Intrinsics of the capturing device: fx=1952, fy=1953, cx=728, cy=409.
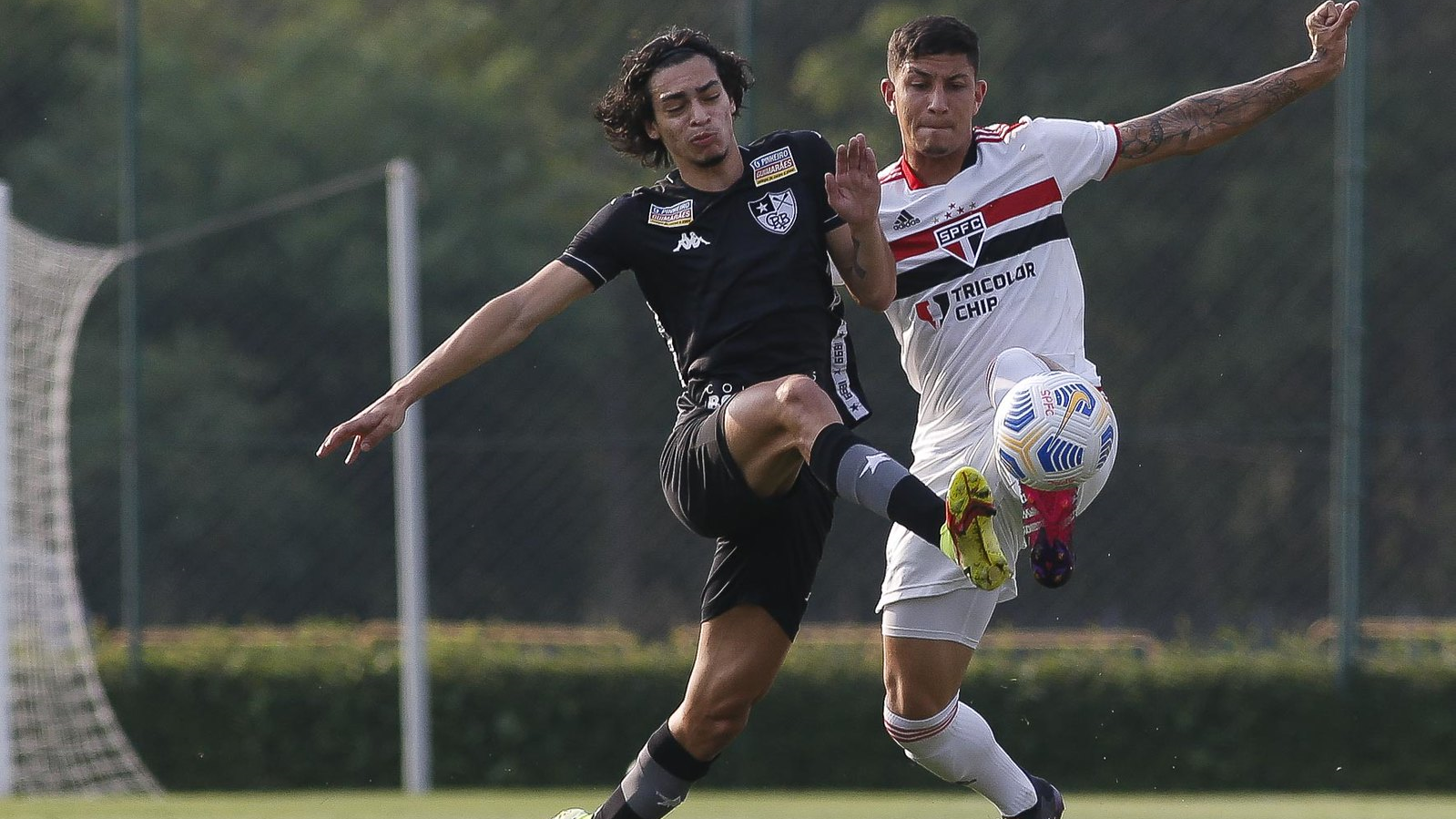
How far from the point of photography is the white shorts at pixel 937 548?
5562mm

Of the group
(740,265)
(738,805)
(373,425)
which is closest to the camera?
(373,425)

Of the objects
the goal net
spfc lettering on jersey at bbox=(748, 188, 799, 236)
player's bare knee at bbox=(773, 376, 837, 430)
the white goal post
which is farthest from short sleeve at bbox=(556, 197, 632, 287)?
the goal net

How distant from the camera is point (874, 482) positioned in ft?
15.8

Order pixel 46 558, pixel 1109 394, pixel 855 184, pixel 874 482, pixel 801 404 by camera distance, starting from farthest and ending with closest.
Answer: pixel 1109 394 → pixel 46 558 → pixel 855 184 → pixel 801 404 → pixel 874 482

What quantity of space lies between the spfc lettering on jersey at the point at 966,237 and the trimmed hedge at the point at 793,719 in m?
5.41

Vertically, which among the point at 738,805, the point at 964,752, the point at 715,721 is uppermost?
the point at 715,721

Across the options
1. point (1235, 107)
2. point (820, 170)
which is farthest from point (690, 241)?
point (1235, 107)

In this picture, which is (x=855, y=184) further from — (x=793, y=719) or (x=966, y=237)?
(x=793, y=719)

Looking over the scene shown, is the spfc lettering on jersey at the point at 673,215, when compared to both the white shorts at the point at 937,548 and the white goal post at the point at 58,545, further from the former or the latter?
the white goal post at the point at 58,545

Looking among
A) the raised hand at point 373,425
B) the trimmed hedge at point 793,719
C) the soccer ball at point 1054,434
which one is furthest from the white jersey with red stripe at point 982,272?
the trimmed hedge at point 793,719

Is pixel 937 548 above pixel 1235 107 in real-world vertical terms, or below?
below

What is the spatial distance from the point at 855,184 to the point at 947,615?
1.30 metres

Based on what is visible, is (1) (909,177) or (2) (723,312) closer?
(2) (723,312)

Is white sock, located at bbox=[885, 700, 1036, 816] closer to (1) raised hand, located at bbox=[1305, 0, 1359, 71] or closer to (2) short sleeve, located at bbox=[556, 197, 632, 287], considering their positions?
(2) short sleeve, located at bbox=[556, 197, 632, 287]
